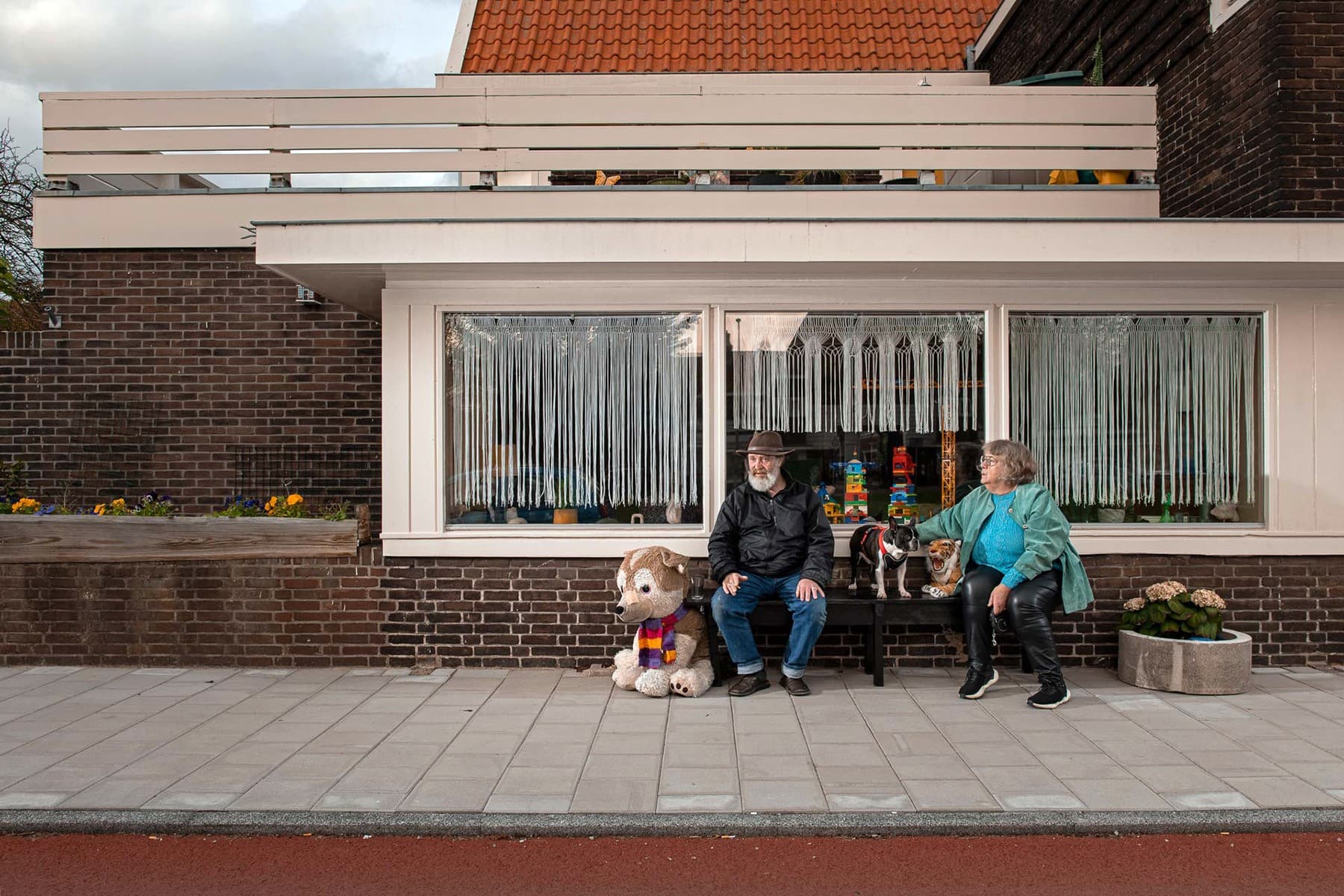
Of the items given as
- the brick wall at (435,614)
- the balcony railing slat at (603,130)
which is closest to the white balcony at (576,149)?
the balcony railing slat at (603,130)

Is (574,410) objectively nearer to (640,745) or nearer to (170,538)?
(640,745)

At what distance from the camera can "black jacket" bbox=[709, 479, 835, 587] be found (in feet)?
20.5

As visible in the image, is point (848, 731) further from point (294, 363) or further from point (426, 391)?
point (294, 363)

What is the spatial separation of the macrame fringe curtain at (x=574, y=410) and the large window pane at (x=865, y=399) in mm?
397

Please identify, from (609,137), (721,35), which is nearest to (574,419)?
(609,137)

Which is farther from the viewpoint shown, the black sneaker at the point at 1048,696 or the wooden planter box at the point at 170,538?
the wooden planter box at the point at 170,538

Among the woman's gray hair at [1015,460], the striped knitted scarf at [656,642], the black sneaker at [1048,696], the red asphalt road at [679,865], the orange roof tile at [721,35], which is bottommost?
the red asphalt road at [679,865]

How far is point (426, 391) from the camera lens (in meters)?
6.86

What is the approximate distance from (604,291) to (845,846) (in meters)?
4.08

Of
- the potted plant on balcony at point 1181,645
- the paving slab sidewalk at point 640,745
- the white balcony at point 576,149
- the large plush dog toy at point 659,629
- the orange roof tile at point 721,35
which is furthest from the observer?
the orange roof tile at point 721,35

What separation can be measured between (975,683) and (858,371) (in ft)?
7.44

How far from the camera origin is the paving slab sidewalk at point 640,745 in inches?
173

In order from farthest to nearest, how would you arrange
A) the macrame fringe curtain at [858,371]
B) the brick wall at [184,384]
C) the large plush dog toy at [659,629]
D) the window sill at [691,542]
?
1. the brick wall at [184,384]
2. the macrame fringe curtain at [858,371]
3. the window sill at [691,542]
4. the large plush dog toy at [659,629]

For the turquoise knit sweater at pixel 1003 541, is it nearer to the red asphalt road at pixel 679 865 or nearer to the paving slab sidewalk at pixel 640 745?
the paving slab sidewalk at pixel 640 745
